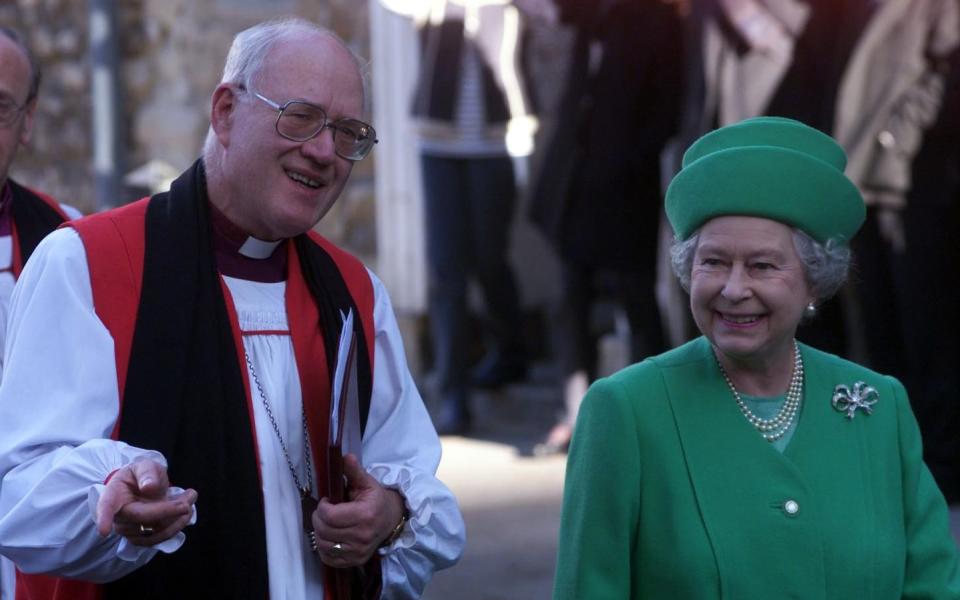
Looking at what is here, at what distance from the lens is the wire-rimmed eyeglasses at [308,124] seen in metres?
3.51

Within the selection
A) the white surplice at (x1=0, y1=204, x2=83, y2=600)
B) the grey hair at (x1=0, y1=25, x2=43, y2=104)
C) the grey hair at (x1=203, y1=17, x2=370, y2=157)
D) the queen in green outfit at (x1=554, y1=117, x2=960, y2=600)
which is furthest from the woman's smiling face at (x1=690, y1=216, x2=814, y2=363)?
the grey hair at (x1=0, y1=25, x2=43, y2=104)

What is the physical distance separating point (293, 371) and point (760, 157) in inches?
38.1

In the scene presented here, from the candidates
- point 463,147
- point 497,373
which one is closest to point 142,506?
point 463,147

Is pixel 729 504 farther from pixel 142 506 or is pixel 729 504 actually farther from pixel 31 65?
pixel 31 65

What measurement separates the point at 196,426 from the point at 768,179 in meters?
1.13

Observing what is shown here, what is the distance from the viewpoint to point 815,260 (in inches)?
139

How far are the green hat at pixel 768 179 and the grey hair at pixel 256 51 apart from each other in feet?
2.17

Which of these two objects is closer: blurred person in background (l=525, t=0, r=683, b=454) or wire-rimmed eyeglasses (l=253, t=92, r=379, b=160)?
wire-rimmed eyeglasses (l=253, t=92, r=379, b=160)

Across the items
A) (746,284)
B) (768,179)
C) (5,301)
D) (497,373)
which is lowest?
(497,373)

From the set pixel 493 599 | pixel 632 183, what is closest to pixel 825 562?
pixel 493 599

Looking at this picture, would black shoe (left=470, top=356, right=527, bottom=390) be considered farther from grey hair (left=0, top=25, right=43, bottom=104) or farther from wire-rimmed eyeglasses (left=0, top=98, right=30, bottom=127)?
wire-rimmed eyeglasses (left=0, top=98, right=30, bottom=127)

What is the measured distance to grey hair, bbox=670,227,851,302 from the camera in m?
3.51

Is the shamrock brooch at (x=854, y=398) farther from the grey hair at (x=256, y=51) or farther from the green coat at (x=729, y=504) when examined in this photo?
the grey hair at (x=256, y=51)

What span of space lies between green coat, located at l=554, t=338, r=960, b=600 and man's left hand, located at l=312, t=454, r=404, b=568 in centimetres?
35
